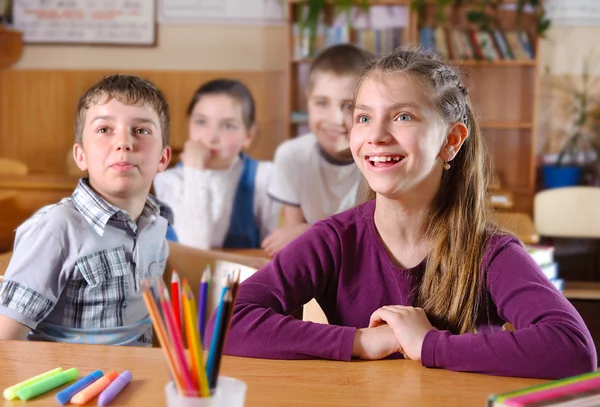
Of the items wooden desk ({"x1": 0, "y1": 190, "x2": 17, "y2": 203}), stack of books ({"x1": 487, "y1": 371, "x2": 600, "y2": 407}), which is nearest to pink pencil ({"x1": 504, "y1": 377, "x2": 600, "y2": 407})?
stack of books ({"x1": 487, "y1": 371, "x2": 600, "y2": 407})

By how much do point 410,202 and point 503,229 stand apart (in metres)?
0.18

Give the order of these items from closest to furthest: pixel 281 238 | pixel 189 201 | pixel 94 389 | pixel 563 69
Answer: pixel 94 389
pixel 281 238
pixel 189 201
pixel 563 69

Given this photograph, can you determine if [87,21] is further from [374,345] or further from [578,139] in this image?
[374,345]

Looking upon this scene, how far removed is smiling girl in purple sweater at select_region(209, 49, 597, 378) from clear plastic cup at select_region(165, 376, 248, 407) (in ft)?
1.20

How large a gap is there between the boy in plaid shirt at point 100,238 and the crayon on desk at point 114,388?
513 millimetres

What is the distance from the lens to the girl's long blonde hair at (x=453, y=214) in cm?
140

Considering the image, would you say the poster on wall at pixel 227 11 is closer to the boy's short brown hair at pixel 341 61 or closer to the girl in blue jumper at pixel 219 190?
the girl in blue jumper at pixel 219 190

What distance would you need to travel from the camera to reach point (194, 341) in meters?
0.78

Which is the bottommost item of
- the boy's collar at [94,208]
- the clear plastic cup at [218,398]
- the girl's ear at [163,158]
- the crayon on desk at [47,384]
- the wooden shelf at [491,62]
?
the crayon on desk at [47,384]

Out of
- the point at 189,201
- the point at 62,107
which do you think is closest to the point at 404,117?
the point at 189,201

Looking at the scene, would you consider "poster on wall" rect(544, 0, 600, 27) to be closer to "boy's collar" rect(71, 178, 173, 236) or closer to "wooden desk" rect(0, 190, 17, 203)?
"wooden desk" rect(0, 190, 17, 203)

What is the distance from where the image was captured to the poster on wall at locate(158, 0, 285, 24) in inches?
234

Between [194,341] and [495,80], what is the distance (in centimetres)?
525

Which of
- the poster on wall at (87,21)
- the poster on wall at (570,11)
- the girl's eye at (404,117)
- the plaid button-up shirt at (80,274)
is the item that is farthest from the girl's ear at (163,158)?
the poster on wall at (570,11)
